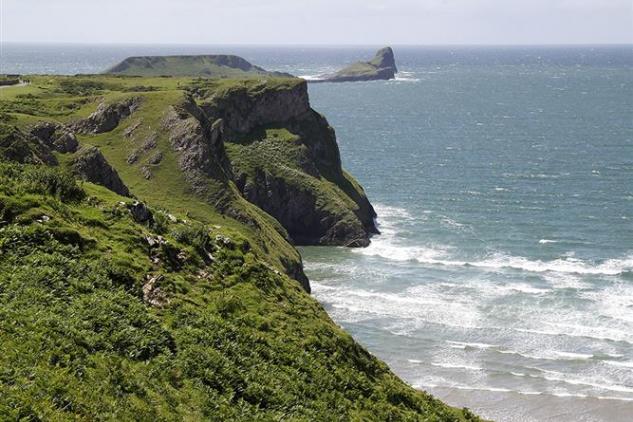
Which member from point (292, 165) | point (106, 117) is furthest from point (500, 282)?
point (106, 117)

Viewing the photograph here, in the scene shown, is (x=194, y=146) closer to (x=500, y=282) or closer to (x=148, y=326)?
(x=500, y=282)

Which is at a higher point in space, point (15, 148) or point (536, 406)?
point (15, 148)

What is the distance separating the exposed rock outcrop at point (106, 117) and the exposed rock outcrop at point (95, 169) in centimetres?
3269

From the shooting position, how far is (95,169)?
66.9 m

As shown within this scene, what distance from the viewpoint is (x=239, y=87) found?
13438 centimetres

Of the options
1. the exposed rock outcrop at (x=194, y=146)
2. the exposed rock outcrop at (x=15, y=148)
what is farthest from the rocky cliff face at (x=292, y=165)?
the exposed rock outcrop at (x=15, y=148)

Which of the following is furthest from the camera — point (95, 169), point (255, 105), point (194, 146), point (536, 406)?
point (255, 105)

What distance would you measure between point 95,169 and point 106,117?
36539 mm

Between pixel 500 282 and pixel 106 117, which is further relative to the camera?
pixel 106 117

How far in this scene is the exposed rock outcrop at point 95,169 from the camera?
215ft

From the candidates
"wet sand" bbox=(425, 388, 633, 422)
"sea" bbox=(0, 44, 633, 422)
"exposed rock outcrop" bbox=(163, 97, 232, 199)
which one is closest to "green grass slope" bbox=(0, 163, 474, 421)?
"wet sand" bbox=(425, 388, 633, 422)

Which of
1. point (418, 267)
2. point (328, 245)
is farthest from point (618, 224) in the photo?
point (328, 245)

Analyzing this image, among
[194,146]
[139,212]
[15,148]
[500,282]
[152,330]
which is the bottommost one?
[500,282]

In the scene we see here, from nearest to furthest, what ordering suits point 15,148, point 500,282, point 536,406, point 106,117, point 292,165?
1. point 15,148
2. point 536,406
3. point 500,282
4. point 106,117
5. point 292,165
